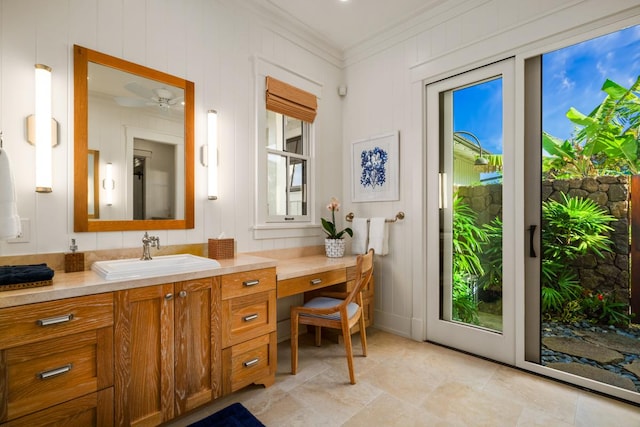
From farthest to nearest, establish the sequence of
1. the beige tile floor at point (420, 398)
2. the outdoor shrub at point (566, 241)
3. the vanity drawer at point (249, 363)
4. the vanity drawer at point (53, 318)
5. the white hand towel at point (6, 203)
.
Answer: the outdoor shrub at point (566, 241), the vanity drawer at point (249, 363), the beige tile floor at point (420, 398), the white hand towel at point (6, 203), the vanity drawer at point (53, 318)

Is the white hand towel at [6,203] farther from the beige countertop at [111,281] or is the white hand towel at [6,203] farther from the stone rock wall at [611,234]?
the stone rock wall at [611,234]

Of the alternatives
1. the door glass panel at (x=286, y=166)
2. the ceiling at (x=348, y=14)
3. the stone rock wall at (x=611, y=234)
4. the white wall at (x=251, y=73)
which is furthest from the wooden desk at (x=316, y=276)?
the ceiling at (x=348, y=14)

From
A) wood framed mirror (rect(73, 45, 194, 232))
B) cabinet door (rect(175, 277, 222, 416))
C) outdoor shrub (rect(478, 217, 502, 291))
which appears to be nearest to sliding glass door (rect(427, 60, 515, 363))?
outdoor shrub (rect(478, 217, 502, 291))

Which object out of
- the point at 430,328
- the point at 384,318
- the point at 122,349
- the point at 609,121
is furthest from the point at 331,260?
the point at 609,121

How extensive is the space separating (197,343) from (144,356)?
0.86 ft

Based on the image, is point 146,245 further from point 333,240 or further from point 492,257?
point 492,257

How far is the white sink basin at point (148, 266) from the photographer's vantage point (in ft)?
5.07

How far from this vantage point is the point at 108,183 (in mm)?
1929

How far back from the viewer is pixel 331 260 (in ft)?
9.20

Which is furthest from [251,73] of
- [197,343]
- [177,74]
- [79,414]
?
[79,414]

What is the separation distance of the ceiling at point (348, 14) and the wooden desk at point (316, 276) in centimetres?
216

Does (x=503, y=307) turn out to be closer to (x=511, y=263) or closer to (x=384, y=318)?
(x=511, y=263)

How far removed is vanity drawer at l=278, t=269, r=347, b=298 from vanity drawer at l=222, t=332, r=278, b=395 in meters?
0.30

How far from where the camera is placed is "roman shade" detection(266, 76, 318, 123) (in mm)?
2760
